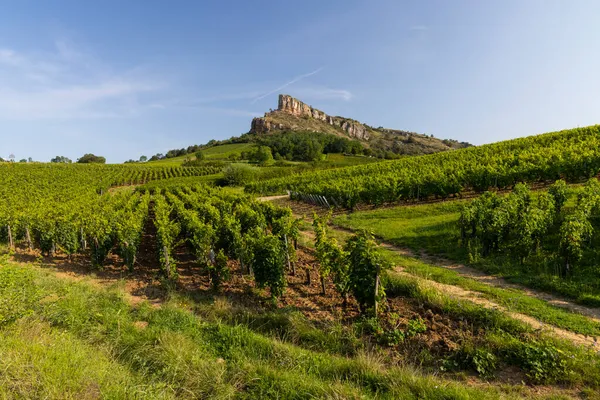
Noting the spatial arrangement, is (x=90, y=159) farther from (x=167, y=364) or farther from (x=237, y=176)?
(x=167, y=364)

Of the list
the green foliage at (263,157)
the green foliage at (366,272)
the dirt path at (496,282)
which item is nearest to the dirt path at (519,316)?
the dirt path at (496,282)

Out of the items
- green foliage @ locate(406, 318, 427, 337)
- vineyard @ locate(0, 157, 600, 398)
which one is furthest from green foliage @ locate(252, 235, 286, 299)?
green foliage @ locate(406, 318, 427, 337)

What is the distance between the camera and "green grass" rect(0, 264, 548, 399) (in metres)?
4.25

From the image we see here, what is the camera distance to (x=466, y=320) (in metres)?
6.95

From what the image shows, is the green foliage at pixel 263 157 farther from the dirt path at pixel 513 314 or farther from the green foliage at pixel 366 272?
the green foliage at pixel 366 272

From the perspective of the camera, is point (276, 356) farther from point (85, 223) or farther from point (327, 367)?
point (85, 223)

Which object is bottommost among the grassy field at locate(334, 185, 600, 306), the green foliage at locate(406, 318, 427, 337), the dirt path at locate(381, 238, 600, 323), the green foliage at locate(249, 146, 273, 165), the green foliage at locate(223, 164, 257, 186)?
the green foliage at locate(406, 318, 427, 337)

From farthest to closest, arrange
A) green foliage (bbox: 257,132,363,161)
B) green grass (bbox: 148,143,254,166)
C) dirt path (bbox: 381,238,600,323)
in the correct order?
green grass (bbox: 148,143,254,166) < green foliage (bbox: 257,132,363,161) < dirt path (bbox: 381,238,600,323)

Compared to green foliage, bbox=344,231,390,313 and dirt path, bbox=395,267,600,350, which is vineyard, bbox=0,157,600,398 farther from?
dirt path, bbox=395,267,600,350

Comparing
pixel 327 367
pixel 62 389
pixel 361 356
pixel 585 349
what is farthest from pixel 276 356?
pixel 585 349

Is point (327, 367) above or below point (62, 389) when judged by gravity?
below

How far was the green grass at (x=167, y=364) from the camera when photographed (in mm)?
4250

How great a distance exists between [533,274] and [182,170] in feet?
258

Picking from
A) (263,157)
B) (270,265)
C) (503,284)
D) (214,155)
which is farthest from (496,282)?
(214,155)
